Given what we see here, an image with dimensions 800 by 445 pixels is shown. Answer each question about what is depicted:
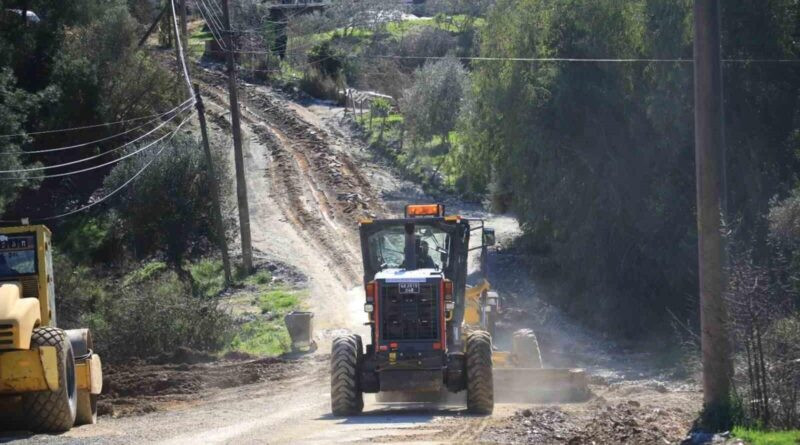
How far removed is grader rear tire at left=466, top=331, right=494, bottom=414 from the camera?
607 inches

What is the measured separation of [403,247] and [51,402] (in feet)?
18.7

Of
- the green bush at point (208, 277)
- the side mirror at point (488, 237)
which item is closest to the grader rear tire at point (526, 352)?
the side mirror at point (488, 237)

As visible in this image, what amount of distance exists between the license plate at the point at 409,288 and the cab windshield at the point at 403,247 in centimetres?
96

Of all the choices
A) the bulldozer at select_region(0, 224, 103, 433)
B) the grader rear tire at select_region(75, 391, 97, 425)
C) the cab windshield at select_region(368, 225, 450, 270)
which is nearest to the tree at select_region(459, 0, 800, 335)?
the cab windshield at select_region(368, 225, 450, 270)

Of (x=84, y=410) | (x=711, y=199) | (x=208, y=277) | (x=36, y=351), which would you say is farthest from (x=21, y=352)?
(x=208, y=277)

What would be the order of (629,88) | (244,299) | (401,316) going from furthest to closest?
(244,299), (629,88), (401,316)

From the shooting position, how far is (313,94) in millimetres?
57156

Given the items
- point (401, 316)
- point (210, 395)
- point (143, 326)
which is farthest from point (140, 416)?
point (143, 326)

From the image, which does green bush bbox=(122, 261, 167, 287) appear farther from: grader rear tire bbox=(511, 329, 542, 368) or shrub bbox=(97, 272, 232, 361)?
grader rear tire bbox=(511, 329, 542, 368)

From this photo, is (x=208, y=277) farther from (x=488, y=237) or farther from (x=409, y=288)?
(x=409, y=288)

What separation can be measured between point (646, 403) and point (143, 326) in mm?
12333

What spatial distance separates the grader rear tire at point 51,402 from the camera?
15359 mm

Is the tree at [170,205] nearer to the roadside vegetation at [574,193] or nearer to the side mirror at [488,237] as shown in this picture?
the roadside vegetation at [574,193]

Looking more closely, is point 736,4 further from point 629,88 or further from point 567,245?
point 567,245
